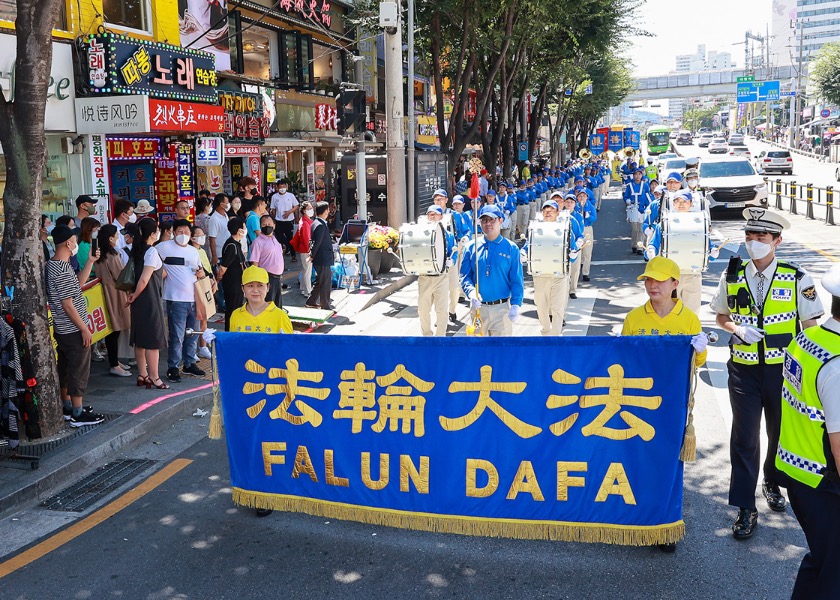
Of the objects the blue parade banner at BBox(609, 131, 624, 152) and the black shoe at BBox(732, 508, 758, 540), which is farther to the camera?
the blue parade banner at BBox(609, 131, 624, 152)

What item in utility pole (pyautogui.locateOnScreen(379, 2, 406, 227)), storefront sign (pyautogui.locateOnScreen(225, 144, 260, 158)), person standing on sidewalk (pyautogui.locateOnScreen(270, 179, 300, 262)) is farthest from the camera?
storefront sign (pyautogui.locateOnScreen(225, 144, 260, 158))

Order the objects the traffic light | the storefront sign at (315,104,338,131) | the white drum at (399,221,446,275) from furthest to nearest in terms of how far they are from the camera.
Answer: the traffic light, the storefront sign at (315,104,338,131), the white drum at (399,221,446,275)

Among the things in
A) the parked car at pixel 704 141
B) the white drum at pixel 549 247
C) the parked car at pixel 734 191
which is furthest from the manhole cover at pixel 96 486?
the parked car at pixel 704 141

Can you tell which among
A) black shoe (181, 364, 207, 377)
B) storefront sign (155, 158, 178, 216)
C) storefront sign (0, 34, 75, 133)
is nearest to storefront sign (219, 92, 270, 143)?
storefront sign (155, 158, 178, 216)

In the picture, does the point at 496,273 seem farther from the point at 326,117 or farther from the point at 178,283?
the point at 326,117

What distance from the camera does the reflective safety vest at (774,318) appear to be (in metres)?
5.23

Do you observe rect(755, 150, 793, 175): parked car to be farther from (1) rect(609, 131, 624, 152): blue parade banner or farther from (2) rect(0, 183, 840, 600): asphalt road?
(2) rect(0, 183, 840, 600): asphalt road

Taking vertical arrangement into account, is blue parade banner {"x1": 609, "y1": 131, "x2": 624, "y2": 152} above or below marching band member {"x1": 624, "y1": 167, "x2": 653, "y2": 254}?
above

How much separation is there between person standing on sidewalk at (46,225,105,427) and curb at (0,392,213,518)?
1.23 feet

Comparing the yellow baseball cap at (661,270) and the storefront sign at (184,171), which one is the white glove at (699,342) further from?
the storefront sign at (184,171)

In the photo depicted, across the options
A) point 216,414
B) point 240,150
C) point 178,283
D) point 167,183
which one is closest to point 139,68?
point 167,183

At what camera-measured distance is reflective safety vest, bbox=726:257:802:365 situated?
5.23 meters

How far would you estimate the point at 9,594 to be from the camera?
4.95m

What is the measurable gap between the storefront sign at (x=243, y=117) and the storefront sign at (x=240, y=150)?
421 millimetres
